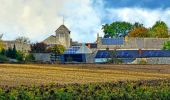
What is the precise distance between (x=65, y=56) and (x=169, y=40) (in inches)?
1612

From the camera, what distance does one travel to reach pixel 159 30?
179m

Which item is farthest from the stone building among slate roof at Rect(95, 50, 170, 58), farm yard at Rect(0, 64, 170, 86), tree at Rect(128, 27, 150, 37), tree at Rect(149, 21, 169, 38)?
farm yard at Rect(0, 64, 170, 86)

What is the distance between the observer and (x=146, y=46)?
491ft

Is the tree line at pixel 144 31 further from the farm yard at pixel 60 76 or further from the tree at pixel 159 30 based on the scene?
the farm yard at pixel 60 76

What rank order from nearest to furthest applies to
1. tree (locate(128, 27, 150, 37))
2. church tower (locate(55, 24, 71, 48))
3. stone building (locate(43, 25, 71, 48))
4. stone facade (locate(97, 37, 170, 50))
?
stone facade (locate(97, 37, 170, 50)), tree (locate(128, 27, 150, 37)), stone building (locate(43, 25, 71, 48)), church tower (locate(55, 24, 71, 48))

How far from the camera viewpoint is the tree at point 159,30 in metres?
176

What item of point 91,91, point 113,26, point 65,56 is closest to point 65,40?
point 113,26

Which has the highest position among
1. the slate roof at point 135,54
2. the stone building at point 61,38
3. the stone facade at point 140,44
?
the stone building at point 61,38

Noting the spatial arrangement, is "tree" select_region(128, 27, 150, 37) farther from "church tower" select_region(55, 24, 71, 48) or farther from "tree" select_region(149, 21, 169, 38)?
"church tower" select_region(55, 24, 71, 48)

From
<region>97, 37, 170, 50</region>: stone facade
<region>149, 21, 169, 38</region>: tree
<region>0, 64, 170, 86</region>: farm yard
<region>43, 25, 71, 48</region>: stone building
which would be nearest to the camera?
<region>0, 64, 170, 86</region>: farm yard

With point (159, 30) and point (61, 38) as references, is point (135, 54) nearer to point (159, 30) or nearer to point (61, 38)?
point (159, 30)

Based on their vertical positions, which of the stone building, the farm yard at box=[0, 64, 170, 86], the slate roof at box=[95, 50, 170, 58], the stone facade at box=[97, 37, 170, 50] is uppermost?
the stone building

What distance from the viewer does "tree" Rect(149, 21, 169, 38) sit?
176125 mm

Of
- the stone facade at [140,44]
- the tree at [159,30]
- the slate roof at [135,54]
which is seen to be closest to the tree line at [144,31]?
the tree at [159,30]
